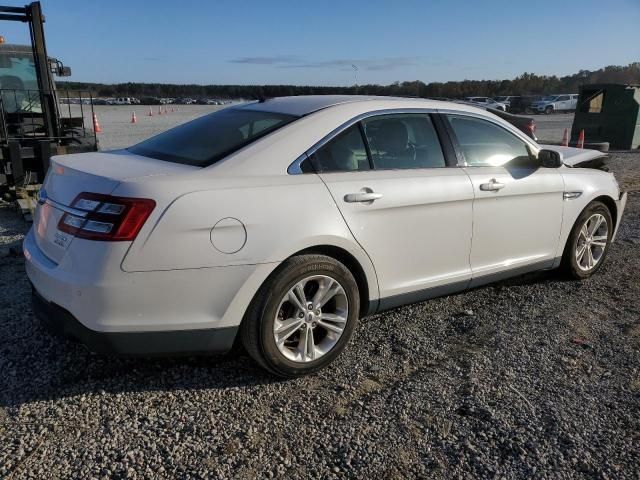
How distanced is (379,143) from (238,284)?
139 cm

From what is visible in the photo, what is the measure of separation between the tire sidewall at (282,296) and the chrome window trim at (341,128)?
0.53 metres

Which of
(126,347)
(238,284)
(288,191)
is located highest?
(288,191)

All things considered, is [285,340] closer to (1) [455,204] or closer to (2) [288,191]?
(2) [288,191]

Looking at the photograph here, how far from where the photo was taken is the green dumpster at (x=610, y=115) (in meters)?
15.7

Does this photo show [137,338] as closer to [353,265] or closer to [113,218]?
[113,218]

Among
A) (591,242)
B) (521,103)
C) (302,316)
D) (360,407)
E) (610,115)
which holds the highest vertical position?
(610,115)

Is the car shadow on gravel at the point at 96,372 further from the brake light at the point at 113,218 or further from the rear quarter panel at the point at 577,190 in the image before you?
the rear quarter panel at the point at 577,190

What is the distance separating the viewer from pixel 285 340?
3213 millimetres

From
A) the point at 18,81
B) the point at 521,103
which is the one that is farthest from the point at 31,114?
the point at 521,103

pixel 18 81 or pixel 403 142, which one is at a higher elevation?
pixel 18 81

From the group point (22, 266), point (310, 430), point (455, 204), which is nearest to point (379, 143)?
point (455, 204)

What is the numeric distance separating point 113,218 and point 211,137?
1.07 meters

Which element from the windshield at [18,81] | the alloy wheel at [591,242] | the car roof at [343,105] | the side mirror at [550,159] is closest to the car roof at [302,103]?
the car roof at [343,105]

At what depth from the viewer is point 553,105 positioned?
1711 inches
